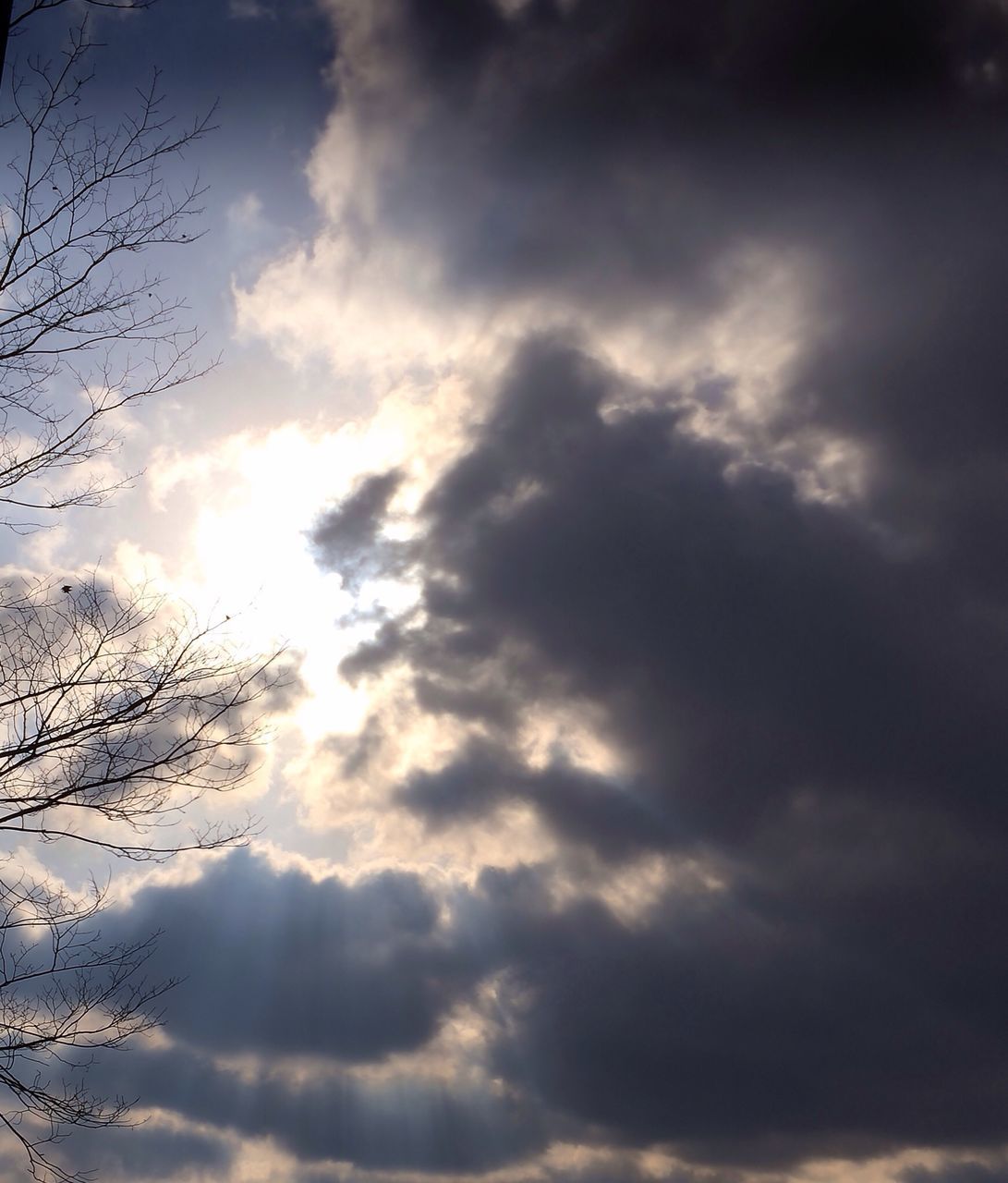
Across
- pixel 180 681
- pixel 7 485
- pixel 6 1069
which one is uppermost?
pixel 7 485

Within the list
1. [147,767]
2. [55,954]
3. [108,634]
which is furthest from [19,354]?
[55,954]

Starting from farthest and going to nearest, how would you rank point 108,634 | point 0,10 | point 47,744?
point 108,634 < point 47,744 < point 0,10

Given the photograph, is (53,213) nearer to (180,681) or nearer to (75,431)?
(75,431)

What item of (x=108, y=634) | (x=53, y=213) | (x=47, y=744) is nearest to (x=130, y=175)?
(x=53, y=213)

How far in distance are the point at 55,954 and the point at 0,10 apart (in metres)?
7.30

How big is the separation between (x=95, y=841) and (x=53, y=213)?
543 cm

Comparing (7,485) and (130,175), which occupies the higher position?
(130,175)

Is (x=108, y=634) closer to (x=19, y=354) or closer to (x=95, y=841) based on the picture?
(x=95, y=841)

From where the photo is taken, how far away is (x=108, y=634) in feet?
26.1

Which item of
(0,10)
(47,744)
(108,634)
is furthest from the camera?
(108,634)

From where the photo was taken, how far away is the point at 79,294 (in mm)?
7984

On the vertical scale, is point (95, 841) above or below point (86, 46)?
below

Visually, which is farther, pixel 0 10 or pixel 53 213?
pixel 53 213

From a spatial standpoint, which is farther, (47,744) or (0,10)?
(47,744)
